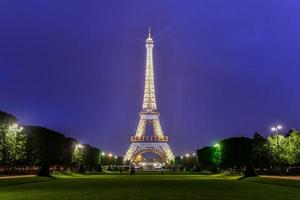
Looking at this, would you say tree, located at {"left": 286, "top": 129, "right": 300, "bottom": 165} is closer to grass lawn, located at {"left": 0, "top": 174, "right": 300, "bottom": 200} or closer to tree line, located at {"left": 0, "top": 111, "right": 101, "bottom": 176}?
grass lawn, located at {"left": 0, "top": 174, "right": 300, "bottom": 200}

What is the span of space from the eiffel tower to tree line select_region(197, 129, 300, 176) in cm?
5386

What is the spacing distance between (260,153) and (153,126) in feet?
272

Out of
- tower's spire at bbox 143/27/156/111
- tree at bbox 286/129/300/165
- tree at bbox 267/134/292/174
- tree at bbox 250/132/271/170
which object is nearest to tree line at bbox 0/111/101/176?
tree at bbox 250/132/271/170

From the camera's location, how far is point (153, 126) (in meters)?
173

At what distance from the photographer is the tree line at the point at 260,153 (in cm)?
8350

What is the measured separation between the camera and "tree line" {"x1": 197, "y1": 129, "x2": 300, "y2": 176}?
83.5m

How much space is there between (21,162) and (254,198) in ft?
219

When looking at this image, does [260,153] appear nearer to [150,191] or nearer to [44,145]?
[44,145]

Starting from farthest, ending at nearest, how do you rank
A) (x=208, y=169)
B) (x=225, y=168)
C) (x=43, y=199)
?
(x=208, y=169) < (x=225, y=168) < (x=43, y=199)

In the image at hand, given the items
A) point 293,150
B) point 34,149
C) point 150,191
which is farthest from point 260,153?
point 150,191

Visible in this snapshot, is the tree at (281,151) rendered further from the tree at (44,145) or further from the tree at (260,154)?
the tree at (44,145)

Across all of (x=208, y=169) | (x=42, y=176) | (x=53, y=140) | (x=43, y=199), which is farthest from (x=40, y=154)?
(x=43, y=199)

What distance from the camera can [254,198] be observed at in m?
28.9

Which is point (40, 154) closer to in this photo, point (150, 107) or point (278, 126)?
point (278, 126)
